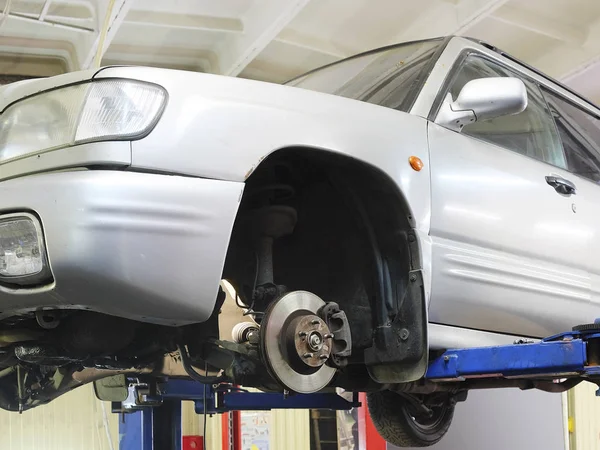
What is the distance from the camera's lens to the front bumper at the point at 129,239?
1598 millimetres

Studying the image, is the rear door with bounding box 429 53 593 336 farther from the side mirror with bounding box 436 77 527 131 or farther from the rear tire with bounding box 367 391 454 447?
the rear tire with bounding box 367 391 454 447

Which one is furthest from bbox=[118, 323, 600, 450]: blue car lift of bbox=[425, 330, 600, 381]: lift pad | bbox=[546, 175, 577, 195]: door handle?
bbox=[546, 175, 577, 195]: door handle

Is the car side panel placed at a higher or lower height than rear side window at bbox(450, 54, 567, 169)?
lower

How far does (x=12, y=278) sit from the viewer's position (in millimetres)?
1670

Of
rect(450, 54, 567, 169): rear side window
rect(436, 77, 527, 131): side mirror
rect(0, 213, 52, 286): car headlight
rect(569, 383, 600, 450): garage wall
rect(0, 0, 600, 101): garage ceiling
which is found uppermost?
rect(0, 0, 600, 101): garage ceiling

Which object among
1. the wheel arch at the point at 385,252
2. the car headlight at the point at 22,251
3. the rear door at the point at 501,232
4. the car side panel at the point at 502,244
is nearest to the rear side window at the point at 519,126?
the rear door at the point at 501,232

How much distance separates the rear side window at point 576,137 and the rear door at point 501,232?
28cm

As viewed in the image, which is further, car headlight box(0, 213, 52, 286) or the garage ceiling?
the garage ceiling

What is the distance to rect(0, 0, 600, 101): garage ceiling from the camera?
15.9 feet

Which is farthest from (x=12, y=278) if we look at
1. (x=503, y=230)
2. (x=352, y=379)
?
(x=503, y=230)

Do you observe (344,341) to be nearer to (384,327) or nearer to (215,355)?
(384,327)

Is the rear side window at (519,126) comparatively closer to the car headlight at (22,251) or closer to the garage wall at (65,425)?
the car headlight at (22,251)

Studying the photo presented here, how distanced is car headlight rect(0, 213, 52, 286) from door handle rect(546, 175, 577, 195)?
1.81 metres

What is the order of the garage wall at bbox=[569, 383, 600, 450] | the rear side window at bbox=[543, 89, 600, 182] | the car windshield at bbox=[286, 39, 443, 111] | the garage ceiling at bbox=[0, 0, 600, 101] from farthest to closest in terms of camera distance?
1. the garage ceiling at bbox=[0, 0, 600, 101]
2. the garage wall at bbox=[569, 383, 600, 450]
3. the rear side window at bbox=[543, 89, 600, 182]
4. the car windshield at bbox=[286, 39, 443, 111]
